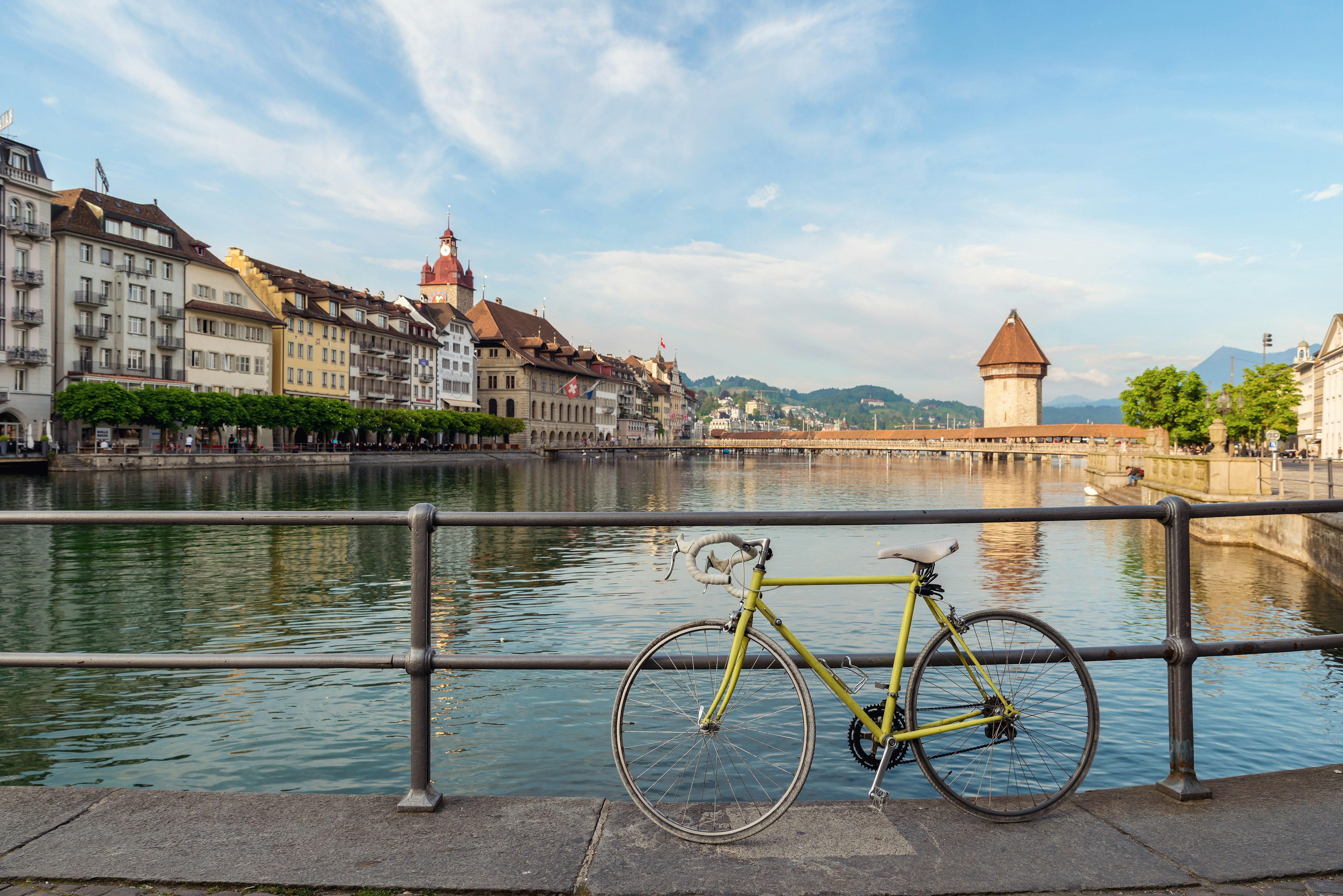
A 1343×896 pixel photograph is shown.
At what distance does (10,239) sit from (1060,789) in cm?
7072

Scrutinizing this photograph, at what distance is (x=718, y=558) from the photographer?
350 cm

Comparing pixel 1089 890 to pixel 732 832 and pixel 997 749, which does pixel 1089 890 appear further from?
pixel 997 749

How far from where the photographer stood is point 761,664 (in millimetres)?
3424

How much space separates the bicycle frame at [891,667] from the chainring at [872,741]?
20 millimetres

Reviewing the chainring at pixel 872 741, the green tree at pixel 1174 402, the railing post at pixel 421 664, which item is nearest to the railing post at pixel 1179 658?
the chainring at pixel 872 741

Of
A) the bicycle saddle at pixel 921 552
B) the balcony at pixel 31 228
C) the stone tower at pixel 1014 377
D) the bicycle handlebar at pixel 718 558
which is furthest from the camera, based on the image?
the stone tower at pixel 1014 377

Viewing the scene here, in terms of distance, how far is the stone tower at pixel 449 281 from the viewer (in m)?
140

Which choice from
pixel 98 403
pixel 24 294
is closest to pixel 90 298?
pixel 24 294

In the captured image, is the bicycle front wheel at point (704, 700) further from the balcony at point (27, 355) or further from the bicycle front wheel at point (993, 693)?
the balcony at point (27, 355)

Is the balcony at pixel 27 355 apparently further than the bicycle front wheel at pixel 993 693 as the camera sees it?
Yes

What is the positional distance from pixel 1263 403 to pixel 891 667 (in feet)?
289

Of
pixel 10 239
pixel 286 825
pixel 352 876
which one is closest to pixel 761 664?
pixel 352 876

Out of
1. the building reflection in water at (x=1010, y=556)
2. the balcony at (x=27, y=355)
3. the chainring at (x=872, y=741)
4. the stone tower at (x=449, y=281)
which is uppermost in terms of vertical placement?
the stone tower at (x=449, y=281)

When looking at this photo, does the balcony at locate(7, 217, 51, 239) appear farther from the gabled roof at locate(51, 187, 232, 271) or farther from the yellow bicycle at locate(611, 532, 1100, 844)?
the yellow bicycle at locate(611, 532, 1100, 844)
